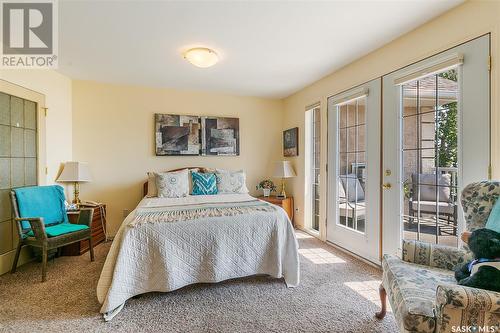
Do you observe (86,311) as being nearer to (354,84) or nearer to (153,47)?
(153,47)

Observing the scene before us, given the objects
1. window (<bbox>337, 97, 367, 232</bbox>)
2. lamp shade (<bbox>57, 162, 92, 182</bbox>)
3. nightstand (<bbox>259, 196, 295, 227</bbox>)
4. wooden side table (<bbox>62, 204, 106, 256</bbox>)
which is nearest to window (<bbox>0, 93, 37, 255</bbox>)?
lamp shade (<bbox>57, 162, 92, 182</bbox>)

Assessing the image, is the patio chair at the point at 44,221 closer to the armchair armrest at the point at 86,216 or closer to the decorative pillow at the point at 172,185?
the armchair armrest at the point at 86,216

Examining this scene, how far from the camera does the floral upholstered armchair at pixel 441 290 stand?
1106 mm

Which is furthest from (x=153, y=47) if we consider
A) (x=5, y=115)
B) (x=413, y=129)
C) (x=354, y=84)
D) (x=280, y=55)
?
(x=413, y=129)

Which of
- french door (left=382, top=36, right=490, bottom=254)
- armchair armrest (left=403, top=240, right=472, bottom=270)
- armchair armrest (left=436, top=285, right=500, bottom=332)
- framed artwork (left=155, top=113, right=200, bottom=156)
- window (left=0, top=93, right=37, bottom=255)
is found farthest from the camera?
framed artwork (left=155, top=113, right=200, bottom=156)

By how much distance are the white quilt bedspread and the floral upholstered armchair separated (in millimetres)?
949

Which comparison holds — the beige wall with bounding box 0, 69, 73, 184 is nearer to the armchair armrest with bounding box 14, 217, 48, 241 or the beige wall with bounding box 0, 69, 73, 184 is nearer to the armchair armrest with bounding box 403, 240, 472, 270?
the armchair armrest with bounding box 14, 217, 48, 241

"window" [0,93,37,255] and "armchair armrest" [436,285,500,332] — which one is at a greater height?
"window" [0,93,37,255]

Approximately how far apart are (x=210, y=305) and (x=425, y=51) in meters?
2.96

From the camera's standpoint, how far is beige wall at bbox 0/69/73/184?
305cm

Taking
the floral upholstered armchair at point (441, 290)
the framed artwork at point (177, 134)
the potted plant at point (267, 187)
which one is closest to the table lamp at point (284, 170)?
the potted plant at point (267, 187)

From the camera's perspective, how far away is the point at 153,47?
8.80 ft

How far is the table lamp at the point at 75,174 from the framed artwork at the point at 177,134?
1.06m

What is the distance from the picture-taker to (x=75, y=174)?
11.2ft
